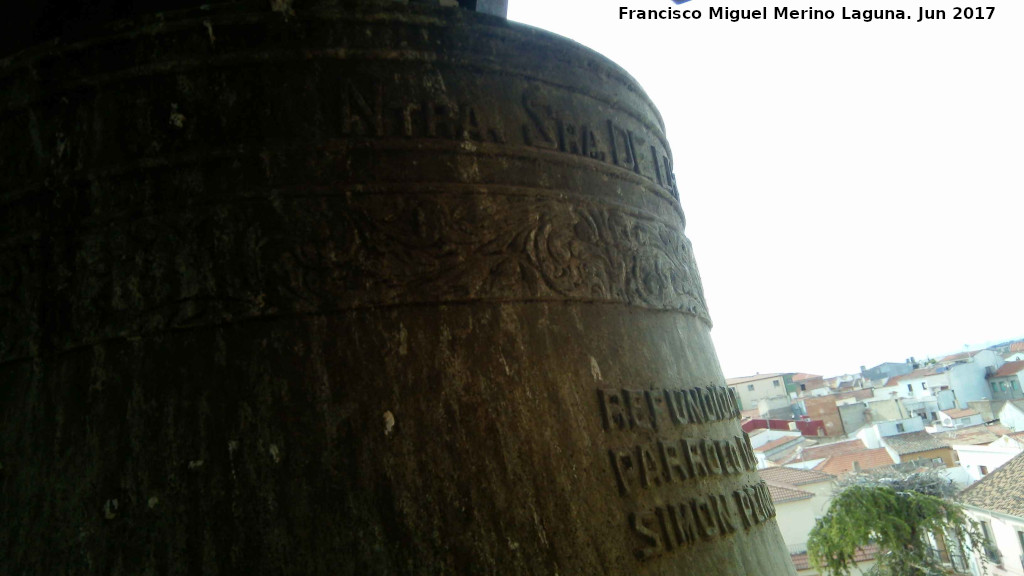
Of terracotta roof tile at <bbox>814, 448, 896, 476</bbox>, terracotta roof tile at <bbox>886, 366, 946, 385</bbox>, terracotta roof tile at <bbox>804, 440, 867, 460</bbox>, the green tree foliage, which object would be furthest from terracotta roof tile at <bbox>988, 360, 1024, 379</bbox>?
the green tree foliage

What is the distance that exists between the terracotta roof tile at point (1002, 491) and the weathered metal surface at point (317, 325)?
69.6 feet

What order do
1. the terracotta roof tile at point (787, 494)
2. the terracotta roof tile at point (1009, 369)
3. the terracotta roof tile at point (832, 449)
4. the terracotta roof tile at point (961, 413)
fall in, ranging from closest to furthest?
the terracotta roof tile at point (787, 494) → the terracotta roof tile at point (832, 449) → the terracotta roof tile at point (961, 413) → the terracotta roof tile at point (1009, 369)

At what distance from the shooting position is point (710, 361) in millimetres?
1960

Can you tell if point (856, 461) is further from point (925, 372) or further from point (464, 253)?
point (464, 253)

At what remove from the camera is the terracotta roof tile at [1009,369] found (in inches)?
1443

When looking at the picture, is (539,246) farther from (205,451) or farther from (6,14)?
(6,14)

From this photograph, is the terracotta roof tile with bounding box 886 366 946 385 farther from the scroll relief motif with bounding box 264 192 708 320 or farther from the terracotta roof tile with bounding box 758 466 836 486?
the scroll relief motif with bounding box 264 192 708 320

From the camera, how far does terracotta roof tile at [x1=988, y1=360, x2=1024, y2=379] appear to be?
3666 cm

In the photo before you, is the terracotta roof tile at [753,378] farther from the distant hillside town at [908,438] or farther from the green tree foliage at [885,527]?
the green tree foliage at [885,527]

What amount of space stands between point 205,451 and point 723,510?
1.11 metres

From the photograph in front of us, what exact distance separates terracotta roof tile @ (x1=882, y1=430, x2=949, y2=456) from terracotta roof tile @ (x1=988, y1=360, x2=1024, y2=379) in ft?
40.3

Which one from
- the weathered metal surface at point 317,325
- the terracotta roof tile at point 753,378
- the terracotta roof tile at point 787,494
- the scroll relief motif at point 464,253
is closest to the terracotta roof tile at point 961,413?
the terracotta roof tile at point 753,378

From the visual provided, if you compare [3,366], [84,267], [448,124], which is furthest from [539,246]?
[3,366]

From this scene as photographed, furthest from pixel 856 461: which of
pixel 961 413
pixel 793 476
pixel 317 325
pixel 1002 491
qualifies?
pixel 317 325
